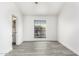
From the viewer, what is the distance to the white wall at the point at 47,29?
26.9 feet

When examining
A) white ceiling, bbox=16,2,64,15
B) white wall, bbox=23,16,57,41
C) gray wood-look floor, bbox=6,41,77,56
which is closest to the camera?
gray wood-look floor, bbox=6,41,77,56

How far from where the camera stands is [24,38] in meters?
8.22

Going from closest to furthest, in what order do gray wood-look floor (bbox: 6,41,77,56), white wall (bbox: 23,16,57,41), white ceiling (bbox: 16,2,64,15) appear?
gray wood-look floor (bbox: 6,41,77,56)
white ceiling (bbox: 16,2,64,15)
white wall (bbox: 23,16,57,41)

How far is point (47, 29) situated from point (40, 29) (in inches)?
22.3

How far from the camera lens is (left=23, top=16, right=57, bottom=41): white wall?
323 inches

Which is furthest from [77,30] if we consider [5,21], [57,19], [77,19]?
[57,19]

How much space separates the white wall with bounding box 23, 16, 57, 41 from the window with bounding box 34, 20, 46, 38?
243 millimetres

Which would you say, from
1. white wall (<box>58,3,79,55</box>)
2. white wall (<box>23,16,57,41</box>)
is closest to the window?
white wall (<box>23,16,57,41</box>)

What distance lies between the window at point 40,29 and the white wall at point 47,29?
9.6 inches

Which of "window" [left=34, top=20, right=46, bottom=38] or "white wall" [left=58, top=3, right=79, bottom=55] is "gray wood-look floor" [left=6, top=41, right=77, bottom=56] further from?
"window" [left=34, top=20, right=46, bottom=38]

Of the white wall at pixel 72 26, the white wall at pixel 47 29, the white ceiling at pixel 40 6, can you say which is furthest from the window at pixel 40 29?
the white wall at pixel 72 26

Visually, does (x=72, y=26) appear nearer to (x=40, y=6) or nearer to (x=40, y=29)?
(x=40, y=6)

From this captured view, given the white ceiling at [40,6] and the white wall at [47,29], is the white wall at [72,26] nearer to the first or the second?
the white ceiling at [40,6]

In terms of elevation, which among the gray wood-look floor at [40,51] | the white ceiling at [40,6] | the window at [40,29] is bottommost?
the gray wood-look floor at [40,51]
